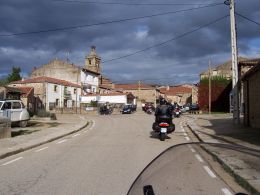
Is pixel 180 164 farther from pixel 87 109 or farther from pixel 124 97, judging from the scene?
pixel 124 97

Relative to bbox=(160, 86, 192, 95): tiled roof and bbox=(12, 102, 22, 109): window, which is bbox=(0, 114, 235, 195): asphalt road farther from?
bbox=(160, 86, 192, 95): tiled roof

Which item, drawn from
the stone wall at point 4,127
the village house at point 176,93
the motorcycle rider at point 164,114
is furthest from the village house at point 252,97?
the village house at point 176,93

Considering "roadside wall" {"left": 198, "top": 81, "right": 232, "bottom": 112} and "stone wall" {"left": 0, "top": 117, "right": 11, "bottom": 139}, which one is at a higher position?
"roadside wall" {"left": 198, "top": 81, "right": 232, "bottom": 112}

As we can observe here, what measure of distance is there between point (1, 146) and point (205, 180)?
46.1 feet

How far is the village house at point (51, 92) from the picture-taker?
6735 centimetres

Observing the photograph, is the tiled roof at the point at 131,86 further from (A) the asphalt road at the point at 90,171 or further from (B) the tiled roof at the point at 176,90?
(A) the asphalt road at the point at 90,171

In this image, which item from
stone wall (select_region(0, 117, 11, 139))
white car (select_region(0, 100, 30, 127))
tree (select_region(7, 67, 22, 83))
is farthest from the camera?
tree (select_region(7, 67, 22, 83))

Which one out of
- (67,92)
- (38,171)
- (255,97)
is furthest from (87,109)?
(38,171)

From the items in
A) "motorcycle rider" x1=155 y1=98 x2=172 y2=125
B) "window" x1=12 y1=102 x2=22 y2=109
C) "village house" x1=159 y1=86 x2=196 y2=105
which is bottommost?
"motorcycle rider" x1=155 y1=98 x2=172 y2=125

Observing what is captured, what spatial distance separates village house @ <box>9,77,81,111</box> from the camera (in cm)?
6735

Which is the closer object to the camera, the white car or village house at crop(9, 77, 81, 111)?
the white car

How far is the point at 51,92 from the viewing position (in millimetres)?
69625

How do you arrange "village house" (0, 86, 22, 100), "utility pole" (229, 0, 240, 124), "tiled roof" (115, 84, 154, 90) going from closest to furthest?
"utility pole" (229, 0, 240, 124)
"village house" (0, 86, 22, 100)
"tiled roof" (115, 84, 154, 90)

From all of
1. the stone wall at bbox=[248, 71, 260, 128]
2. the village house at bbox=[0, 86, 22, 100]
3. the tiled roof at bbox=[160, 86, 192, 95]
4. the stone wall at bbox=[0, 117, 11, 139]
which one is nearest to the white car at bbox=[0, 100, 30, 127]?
the stone wall at bbox=[0, 117, 11, 139]
